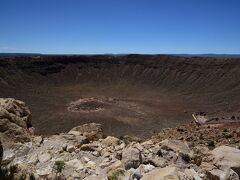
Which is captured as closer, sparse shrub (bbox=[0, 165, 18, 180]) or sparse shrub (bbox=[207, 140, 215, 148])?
sparse shrub (bbox=[0, 165, 18, 180])

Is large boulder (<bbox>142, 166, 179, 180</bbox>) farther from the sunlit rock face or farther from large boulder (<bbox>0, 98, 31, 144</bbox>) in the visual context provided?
the sunlit rock face

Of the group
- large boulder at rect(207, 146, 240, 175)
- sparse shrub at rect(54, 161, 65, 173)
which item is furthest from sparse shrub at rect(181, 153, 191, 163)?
sparse shrub at rect(54, 161, 65, 173)

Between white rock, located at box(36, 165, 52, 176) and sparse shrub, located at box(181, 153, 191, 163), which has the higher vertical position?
sparse shrub, located at box(181, 153, 191, 163)

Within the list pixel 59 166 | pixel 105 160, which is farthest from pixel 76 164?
pixel 105 160

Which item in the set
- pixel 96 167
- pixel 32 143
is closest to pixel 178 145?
pixel 96 167

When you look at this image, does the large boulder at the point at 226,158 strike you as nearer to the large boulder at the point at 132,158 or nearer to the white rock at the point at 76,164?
the large boulder at the point at 132,158

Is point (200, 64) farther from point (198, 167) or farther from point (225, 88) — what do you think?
point (198, 167)
